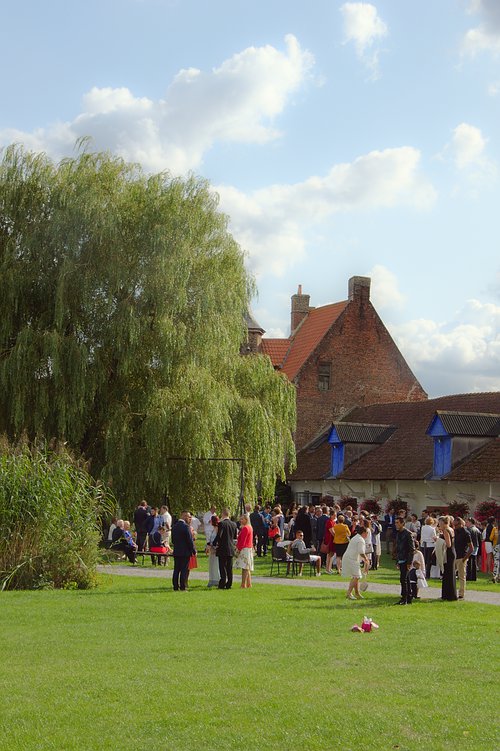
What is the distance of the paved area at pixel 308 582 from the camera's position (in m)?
20.6

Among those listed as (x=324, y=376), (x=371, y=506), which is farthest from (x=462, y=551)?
(x=324, y=376)

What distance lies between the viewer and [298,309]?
5766 cm

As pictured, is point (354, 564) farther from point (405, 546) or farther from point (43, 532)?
point (43, 532)

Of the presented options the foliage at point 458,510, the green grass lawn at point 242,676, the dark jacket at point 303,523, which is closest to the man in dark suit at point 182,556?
the green grass lawn at point 242,676

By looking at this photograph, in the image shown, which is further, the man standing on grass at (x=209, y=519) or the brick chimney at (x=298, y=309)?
the brick chimney at (x=298, y=309)

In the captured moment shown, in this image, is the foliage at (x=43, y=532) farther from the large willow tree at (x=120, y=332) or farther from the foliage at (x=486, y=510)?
the foliage at (x=486, y=510)

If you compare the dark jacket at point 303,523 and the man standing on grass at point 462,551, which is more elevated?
the dark jacket at point 303,523

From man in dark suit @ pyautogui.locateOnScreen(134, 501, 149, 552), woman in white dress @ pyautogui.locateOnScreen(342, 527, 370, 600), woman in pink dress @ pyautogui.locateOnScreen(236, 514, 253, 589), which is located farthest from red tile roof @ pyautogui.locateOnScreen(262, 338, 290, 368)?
woman in white dress @ pyautogui.locateOnScreen(342, 527, 370, 600)

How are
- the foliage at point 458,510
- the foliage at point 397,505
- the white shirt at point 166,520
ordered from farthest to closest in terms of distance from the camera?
the foliage at point 397,505 → the foliage at point 458,510 → the white shirt at point 166,520

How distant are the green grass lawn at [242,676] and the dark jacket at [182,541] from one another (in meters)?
2.56

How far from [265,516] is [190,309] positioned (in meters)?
7.35

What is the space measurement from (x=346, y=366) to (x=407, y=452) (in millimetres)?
11277

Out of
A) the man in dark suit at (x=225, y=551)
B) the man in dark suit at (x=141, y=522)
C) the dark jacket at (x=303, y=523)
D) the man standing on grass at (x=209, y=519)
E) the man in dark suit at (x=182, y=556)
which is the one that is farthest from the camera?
the dark jacket at (x=303, y=523)

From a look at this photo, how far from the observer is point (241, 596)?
19203 mm
